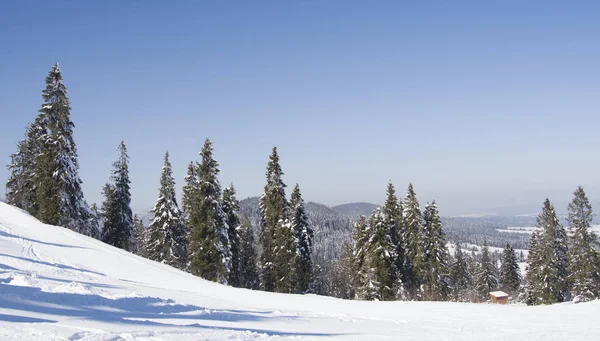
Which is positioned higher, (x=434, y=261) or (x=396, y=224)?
(x=396, y=224)

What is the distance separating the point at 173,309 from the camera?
11.8 m

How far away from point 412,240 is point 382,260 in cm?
552

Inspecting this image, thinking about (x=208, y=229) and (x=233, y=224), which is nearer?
(x=208, y=229)

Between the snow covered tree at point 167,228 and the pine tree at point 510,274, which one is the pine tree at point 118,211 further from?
the pine tree at point 510,274

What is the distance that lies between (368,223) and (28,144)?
36257 millimetres

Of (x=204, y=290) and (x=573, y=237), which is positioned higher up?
(x=573, y=237)

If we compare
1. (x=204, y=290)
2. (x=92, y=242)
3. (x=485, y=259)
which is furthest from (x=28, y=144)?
(x=485, y=259)

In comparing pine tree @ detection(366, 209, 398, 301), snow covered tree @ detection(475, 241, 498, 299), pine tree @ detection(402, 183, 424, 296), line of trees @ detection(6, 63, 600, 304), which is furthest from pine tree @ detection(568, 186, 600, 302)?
snow covered tree @ detection(475, 241, 498, 299)

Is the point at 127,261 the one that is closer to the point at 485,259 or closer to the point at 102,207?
the point at 102,207

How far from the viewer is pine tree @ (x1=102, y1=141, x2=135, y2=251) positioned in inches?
1678

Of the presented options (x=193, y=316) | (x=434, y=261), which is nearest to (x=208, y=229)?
(x=434, y=261)

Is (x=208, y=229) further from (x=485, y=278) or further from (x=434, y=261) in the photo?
(x=485, y=278)

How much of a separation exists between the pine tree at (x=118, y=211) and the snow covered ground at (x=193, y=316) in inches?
825

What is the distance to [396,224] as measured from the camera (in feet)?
136
